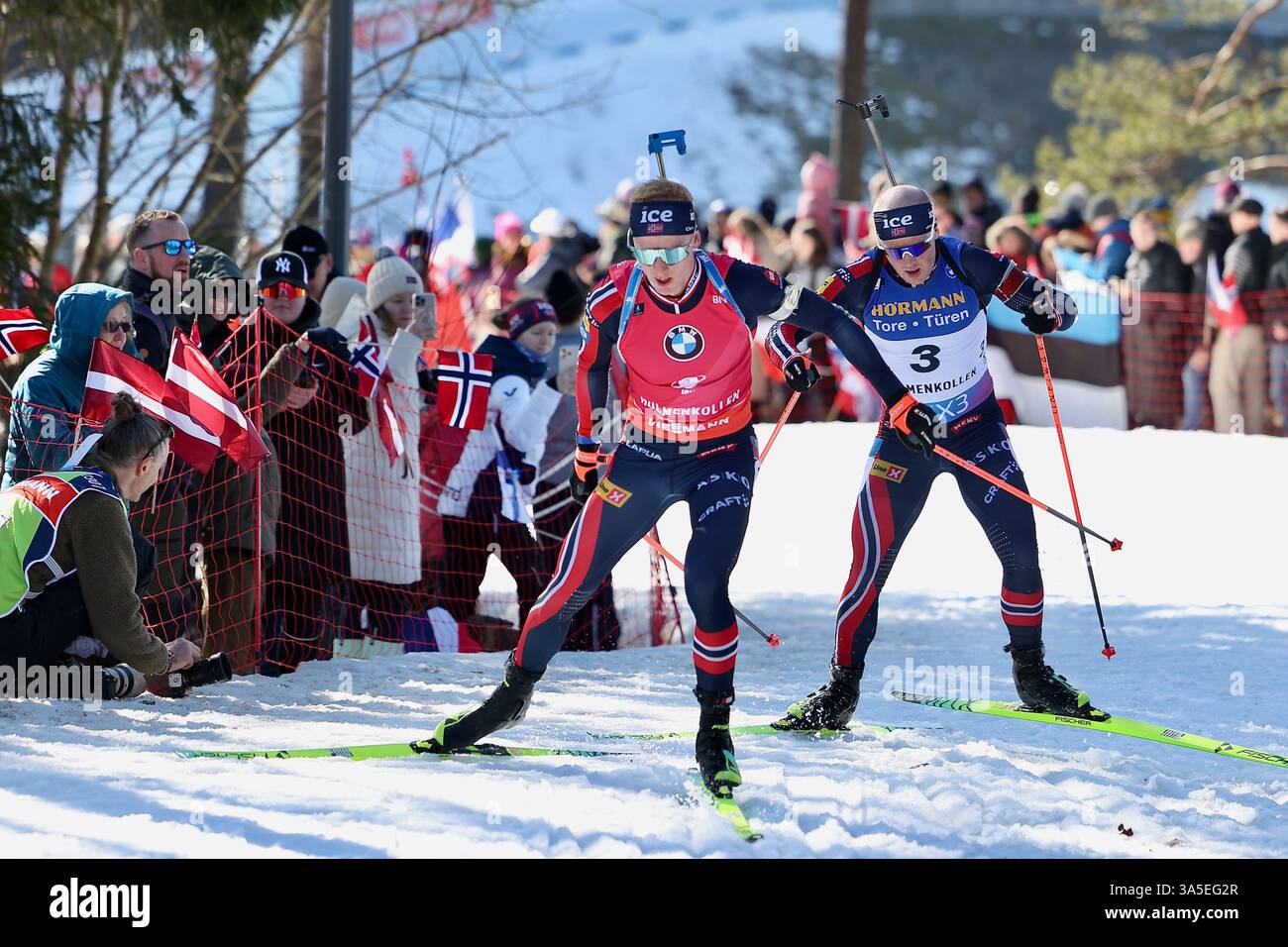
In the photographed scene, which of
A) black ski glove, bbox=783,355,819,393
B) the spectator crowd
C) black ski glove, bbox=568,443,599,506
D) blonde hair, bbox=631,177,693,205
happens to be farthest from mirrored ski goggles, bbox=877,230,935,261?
black ski glove, bbox=568,443,599,506

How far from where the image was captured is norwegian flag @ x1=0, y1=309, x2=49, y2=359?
655cm

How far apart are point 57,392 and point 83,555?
959mm

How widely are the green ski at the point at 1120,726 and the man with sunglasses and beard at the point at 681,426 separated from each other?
62.7 inches

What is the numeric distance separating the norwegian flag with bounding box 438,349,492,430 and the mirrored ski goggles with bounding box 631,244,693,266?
2773 mm

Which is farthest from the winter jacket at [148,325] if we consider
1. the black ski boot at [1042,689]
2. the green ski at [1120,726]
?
the black ski boot at [1042,689]

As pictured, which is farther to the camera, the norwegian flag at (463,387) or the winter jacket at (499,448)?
the winter jacket at (499,448)

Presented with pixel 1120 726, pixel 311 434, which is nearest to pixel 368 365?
pixel 311 434

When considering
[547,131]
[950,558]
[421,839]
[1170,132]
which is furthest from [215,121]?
[1170,132]

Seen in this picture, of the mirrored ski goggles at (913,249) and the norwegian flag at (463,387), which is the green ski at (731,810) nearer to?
the mirrored ski goggles at (913,249)

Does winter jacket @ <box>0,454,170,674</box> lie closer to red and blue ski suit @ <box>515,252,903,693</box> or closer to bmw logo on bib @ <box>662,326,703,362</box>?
red and blue ski suit @ <box>515,252,903,693</box>

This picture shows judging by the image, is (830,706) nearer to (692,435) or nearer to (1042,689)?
(1042,689)

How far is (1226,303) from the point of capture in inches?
493

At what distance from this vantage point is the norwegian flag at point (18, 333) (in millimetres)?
6551

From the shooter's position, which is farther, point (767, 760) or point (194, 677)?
point (194, 677)
